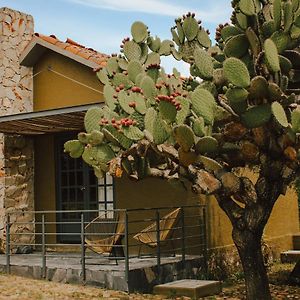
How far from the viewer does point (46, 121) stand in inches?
487

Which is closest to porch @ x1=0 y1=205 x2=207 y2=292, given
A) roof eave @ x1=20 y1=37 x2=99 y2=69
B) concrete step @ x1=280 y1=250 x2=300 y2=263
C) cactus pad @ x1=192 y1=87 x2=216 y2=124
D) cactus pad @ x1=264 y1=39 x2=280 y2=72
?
concrete step @ x1=280 y1=250 x2=300 y2=263

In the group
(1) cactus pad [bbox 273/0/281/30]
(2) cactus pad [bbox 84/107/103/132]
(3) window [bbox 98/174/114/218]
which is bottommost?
(3) window [bbox 98/174/114/218]

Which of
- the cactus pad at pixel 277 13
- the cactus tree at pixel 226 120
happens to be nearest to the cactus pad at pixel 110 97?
the cactus tree at pixel 226 120

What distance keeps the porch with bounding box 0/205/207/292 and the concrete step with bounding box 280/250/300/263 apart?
9.37 ft

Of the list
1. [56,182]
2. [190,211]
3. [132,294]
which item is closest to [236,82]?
[132,294]

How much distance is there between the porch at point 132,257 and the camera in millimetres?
10234

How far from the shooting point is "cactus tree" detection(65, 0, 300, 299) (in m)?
6.82

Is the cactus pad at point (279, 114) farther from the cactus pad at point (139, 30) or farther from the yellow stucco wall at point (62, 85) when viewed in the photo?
the yellow stucco wall at point (62, 85)

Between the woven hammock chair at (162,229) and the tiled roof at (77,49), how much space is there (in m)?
3.51

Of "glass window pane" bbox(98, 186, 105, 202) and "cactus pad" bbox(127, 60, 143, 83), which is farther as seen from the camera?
"glass window pane" bbox(98, 186, 105, 202)

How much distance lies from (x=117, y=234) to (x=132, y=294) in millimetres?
1233

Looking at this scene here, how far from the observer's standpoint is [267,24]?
7.07 m

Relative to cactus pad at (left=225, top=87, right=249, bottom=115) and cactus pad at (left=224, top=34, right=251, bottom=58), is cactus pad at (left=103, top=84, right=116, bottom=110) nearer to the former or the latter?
cactus pad at (left=224, top=34, right=251, bottom=58)

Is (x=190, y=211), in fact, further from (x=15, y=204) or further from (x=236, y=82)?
(x=236, y=82)
